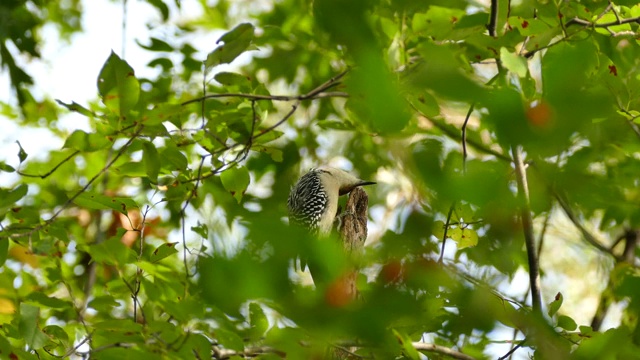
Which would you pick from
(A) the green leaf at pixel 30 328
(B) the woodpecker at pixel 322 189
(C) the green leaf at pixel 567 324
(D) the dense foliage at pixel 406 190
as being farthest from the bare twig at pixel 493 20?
(B) the woodpecker at pixel 322 189

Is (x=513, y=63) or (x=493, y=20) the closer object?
(x=513, y=63)

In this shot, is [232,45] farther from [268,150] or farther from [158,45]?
[158,45]

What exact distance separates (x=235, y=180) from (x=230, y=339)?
99 centimetres

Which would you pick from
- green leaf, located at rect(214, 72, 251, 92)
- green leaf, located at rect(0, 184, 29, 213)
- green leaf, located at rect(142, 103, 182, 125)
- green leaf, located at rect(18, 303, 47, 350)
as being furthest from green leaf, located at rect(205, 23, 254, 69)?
green leaf, located at rect(18, 303, 47, 350)

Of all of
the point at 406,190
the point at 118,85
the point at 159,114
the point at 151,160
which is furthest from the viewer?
the point at 151,160

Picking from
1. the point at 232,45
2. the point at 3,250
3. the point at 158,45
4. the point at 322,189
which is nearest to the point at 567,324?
the point at 232,45

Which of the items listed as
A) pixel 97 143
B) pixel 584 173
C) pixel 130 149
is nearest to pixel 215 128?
pixel 130 149

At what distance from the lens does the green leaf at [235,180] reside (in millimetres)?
2289

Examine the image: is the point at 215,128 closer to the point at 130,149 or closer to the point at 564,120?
the point at 130,149

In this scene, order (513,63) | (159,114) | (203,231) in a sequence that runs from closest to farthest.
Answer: (513,63)
(203,231)
(159,114)

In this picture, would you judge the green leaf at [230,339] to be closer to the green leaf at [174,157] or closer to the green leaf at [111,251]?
the green leaf at [111,251]

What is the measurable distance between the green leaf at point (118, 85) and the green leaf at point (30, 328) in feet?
1.78

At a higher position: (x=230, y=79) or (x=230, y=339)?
(x=230, y=79)

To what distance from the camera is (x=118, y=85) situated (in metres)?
1.80
